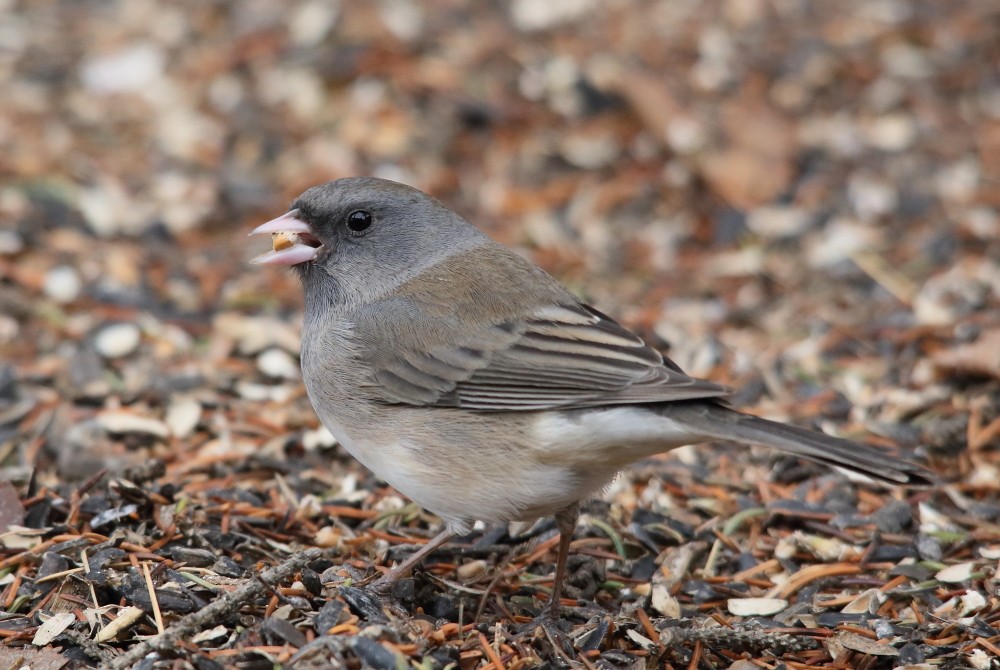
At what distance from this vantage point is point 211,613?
2.39 metres

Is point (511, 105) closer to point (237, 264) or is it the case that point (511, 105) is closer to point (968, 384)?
point (237, 264)

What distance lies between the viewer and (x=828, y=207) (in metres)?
5.12

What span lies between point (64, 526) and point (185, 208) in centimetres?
239

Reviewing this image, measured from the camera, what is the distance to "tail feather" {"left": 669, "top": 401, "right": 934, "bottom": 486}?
241 centimetres

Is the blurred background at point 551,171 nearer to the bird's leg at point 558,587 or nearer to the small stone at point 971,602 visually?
the small stone at point 971,602

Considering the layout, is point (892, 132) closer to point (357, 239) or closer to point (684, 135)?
point (684, 135)

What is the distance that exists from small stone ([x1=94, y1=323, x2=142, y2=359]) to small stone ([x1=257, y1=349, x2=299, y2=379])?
1.45ft

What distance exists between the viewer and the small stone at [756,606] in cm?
284

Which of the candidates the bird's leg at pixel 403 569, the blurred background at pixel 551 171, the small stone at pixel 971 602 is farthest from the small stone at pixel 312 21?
the small stone at pixel 971 602

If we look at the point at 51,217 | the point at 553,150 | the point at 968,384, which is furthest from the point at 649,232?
the point at 51,217

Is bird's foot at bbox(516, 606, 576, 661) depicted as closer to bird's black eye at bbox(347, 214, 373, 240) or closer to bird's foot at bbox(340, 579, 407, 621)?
bird's foot at bbox(340, 579, 407, 621)

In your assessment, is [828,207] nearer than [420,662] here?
No

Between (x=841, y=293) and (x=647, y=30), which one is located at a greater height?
(x=647, y=30)

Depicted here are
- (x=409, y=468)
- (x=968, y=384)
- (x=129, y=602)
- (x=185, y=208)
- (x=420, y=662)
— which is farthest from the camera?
(x=185, y=208)
